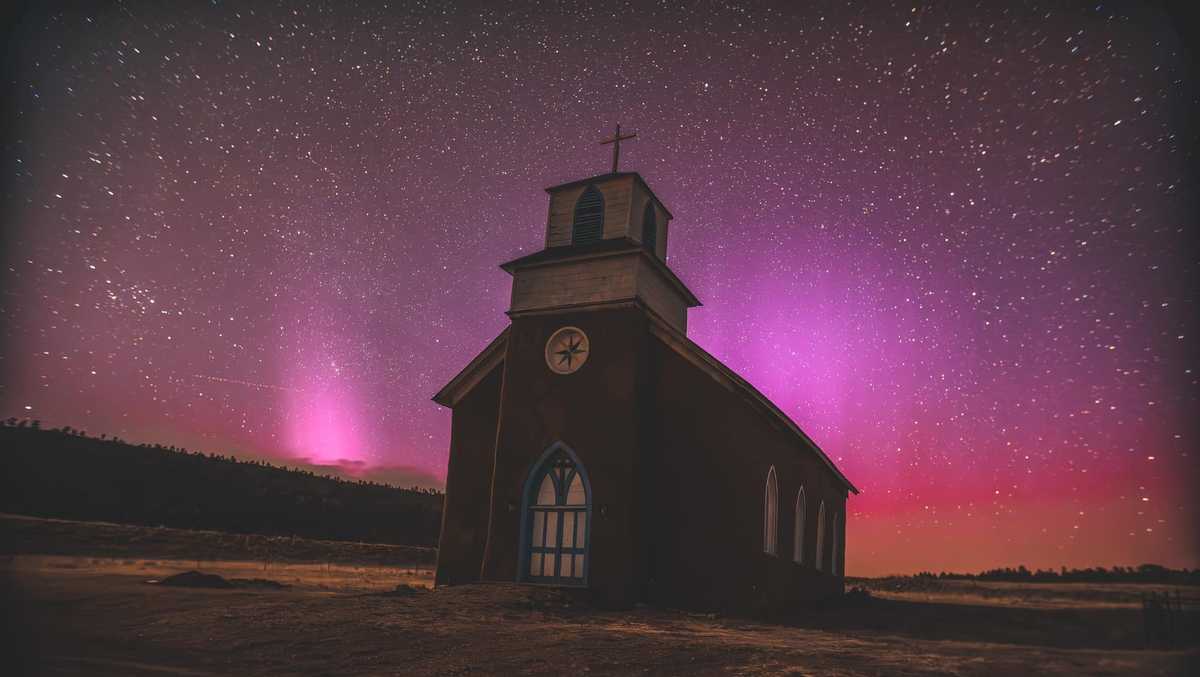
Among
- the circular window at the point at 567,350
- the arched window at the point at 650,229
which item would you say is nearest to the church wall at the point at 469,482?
the circular window at the point at 567,350

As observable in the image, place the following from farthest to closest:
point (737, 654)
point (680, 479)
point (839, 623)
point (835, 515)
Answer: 1. point (835, 515)
2. point (680, 479)
3. point (839, 623)
4. point (737, 654)

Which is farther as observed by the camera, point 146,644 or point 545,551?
point 545,551

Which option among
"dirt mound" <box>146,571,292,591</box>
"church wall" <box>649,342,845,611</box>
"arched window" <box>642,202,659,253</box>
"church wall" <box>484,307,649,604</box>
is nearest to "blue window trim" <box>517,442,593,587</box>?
"church wall" <box>484,307,649,604</box>

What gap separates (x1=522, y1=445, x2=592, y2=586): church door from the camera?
61.6 feet

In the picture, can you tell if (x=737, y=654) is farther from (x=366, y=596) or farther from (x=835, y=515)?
(x=835, y=515)

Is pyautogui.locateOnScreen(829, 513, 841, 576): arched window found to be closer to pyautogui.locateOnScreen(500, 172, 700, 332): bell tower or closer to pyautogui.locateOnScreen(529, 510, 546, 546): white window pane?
pyautogui.locateOnScreen(500, 172, 700, 332): bell tower

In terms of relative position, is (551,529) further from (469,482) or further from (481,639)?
(481,639)

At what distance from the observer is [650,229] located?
22.0 m

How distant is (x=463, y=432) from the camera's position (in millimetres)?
22172

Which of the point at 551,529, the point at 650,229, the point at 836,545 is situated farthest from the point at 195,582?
the point at 836,545

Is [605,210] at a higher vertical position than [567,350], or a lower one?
higher

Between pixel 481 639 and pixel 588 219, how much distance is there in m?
12.6

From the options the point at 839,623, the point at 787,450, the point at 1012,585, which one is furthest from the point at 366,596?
the point at 1012,585

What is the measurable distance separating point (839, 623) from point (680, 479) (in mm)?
4792
